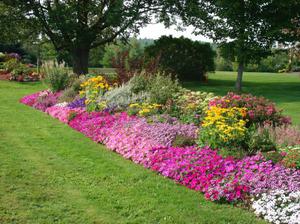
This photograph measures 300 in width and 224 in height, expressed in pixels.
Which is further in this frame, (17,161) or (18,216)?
(17,161)

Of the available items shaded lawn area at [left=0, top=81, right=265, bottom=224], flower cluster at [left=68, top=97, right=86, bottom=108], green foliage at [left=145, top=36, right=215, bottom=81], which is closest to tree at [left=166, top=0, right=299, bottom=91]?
green foliage at [left=145, top=36, right=215, bottom=81]

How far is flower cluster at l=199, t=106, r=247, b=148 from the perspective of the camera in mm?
6496

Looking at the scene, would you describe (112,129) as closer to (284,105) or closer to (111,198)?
(111,198)

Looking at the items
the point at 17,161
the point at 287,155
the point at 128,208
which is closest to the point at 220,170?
the point at 287,155

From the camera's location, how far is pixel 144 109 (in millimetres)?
9117

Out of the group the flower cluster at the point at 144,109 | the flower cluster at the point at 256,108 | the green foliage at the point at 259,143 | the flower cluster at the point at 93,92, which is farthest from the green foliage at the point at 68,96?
the green foliage at the point at 259,143

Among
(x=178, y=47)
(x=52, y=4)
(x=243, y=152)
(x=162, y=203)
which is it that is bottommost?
(x=162, y=203)

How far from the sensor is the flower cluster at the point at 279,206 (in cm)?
474

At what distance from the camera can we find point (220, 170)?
5969mm

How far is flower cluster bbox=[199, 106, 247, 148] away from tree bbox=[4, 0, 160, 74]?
50.4ft

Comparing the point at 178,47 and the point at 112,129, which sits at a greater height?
the point at 178,47

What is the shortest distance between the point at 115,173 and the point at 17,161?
5.79 feet

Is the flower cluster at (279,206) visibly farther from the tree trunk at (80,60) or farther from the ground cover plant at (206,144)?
the tree trunk at (80,60)

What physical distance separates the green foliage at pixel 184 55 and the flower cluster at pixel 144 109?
46.5 feet
